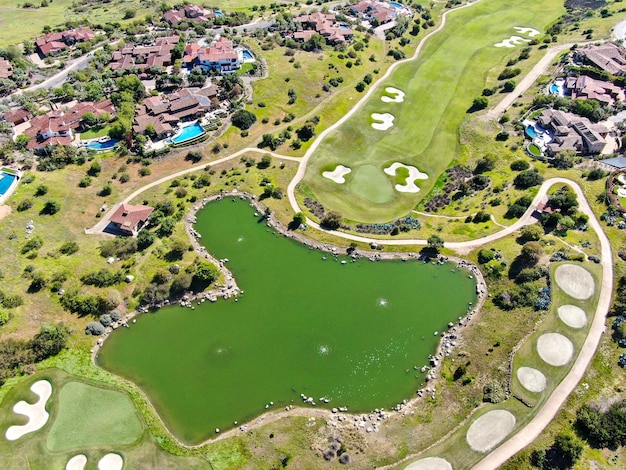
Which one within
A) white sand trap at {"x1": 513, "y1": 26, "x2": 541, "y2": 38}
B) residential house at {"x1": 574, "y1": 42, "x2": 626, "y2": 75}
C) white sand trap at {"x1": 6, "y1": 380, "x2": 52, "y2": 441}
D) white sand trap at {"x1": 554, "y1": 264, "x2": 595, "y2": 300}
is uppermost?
residential house at {"x1": 574, "y1": 42, "x2": 626, "y2": 75}

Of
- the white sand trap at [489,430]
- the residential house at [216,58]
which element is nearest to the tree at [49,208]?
the residential house at [216,58]

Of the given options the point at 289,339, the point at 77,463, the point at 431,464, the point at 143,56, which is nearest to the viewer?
the point at 431,464

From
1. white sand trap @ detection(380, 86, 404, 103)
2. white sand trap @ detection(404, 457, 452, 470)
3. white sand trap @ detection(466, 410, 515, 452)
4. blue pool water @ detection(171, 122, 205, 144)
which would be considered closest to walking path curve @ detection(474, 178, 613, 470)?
white sand trap @ detection(466, 410, 515, 452)

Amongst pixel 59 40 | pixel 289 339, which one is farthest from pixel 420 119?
pixel 59 40

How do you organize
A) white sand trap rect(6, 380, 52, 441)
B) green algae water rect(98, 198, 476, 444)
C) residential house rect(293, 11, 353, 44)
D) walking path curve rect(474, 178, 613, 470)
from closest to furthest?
walking path curve rect(474, 178, 613, 470) → white sand trap rect(6, 380, 52, 441) → green algae water rect(98, 198, 476, 444) → residential house rect(293, 11, 353, 44)

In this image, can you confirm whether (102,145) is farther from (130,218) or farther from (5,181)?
(130,218)

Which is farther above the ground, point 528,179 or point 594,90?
point 594,90

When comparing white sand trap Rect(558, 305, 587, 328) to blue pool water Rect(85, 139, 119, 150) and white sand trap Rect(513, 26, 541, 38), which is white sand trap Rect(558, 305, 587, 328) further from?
white sand trap Rect(513, 26, 541, 38)
